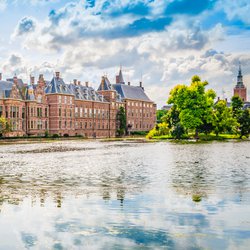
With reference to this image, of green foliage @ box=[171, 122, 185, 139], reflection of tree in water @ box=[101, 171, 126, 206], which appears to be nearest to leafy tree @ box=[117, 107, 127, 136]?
green foliage @ box=[171, 122, 185, 139]

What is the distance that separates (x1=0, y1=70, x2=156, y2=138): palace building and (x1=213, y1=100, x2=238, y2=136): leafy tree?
32885 millimetres

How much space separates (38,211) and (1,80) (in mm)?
72483

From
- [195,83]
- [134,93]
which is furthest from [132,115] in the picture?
[195,83]

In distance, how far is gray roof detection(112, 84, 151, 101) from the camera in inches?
4678

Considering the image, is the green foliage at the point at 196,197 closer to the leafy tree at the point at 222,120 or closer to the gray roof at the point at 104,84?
the leafy tree at the point at 222,120

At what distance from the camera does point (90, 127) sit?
105438 millimetres

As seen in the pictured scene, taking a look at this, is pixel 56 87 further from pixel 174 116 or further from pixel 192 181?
pixel 192 181

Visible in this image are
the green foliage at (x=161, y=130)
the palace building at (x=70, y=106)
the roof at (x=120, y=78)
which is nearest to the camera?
the palace building at (x=70, y=106)

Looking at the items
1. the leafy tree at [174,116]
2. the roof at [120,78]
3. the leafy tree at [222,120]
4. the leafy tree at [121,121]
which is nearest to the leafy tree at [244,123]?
the leafy tree at [222,120]

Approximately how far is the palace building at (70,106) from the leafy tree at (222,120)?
32885 mm

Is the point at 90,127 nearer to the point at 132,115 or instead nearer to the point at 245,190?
the point at 132,115

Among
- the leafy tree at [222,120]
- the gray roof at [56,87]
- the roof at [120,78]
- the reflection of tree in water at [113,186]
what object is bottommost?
the reflection of tree in water at [113,186]

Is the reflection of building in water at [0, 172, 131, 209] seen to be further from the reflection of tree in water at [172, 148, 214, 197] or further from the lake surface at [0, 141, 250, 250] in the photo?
the reflection of tree in water at [172, 148, 214, 197]

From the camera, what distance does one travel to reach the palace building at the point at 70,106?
268 ft
